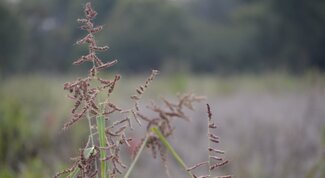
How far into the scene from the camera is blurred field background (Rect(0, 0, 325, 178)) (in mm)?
2855

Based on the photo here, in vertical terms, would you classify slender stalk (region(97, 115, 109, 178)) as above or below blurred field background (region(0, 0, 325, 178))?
below

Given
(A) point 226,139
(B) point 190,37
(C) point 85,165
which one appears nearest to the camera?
(C) point 85,165

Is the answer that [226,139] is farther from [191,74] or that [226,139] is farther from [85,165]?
[191,74]

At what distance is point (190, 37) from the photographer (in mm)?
22344

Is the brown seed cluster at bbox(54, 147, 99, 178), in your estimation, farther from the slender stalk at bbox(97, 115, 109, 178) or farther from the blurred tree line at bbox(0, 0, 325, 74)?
the blurred tree line at bbox(0, 0, 325, 74)

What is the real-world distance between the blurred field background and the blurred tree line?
44 mm

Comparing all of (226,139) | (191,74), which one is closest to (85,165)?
(226,139)

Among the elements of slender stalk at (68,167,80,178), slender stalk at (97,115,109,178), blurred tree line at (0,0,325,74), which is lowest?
slender stalk at (68,167,80,178)

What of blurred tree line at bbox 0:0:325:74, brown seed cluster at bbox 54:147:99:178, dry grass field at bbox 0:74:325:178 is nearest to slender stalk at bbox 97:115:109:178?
brown seed cluster at bbox 54:147:99:178

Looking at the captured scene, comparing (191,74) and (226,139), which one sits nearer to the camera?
(226,139)

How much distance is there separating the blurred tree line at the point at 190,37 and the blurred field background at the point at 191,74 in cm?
4

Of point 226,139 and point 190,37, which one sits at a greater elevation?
point 190,37

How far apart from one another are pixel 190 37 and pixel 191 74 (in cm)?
830

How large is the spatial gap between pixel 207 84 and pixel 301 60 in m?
11.1
